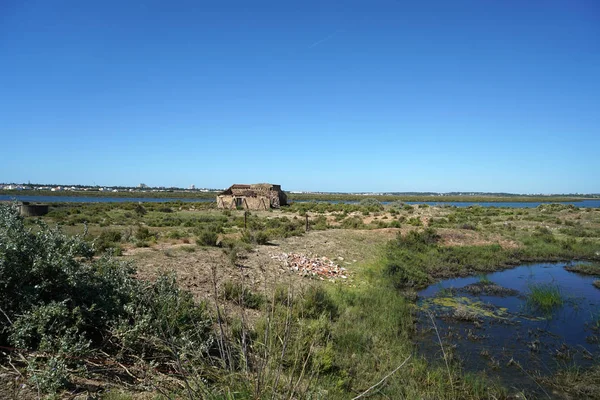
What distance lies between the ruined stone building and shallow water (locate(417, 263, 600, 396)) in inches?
1472

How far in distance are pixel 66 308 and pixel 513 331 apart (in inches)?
430

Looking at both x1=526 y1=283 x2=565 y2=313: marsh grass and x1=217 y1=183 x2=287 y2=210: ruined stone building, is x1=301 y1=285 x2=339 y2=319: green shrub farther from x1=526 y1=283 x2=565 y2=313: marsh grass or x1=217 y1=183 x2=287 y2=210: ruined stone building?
x1=217 y1=183 x2=287 y2=210: ruined stone building

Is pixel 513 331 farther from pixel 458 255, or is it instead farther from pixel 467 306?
pixel 458 255

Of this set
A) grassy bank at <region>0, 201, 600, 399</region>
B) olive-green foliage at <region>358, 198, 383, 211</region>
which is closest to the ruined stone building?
olive-green foliage at <region>358, 198, 383, 211</region>

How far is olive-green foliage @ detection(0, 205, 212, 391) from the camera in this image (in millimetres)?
4480

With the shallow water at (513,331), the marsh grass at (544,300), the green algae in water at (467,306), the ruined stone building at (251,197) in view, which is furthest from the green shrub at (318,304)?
the ruined stone building at (251,197)

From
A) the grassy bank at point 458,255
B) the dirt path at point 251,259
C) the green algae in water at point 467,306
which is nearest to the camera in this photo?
the dirt path at point 251,259

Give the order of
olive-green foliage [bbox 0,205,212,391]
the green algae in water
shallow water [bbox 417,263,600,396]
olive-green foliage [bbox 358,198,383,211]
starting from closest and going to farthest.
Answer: olive-green foliage [bbox 0,205,212,391] < shallow water [bbox 417,263,600,396] < the green algae in water < olive-green foliage [bbox 358,198,383,211]

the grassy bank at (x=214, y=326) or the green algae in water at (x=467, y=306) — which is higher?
the grassy bank at (x=214, y=326)

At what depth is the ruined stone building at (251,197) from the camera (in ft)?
168

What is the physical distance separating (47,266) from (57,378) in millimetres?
2156

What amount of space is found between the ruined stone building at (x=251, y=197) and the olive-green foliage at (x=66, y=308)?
1748 inches

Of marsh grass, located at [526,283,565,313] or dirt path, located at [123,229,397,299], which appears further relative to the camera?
marsh grass, located at [526,283,565,313]

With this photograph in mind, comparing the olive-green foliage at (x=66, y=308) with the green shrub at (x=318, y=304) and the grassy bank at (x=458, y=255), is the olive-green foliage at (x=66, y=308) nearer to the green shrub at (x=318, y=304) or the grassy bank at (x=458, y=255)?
the green shrub at (x=318, y=304)
